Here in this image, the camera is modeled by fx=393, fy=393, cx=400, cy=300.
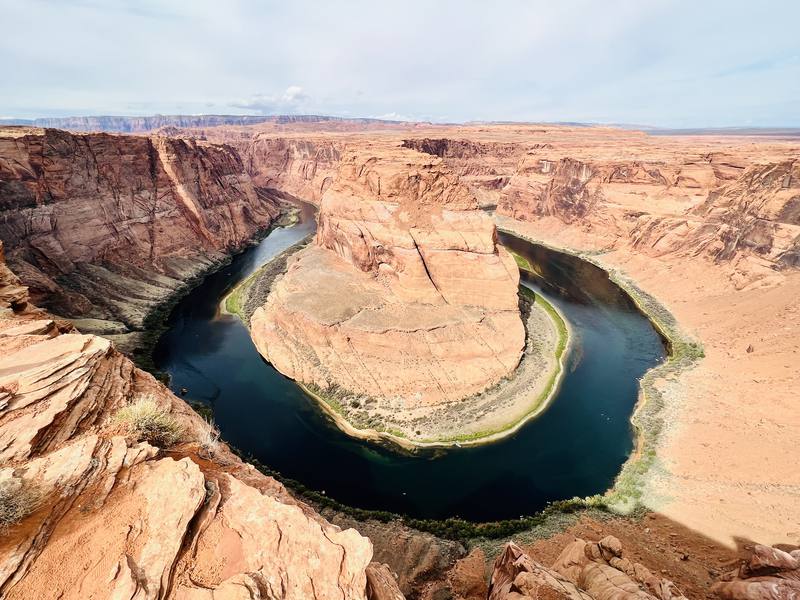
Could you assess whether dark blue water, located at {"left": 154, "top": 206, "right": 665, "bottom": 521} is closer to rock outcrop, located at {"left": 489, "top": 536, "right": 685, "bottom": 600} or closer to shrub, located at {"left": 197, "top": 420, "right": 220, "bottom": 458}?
rock outcrop, located at {"left": 489, "top": 536, "right": 685, "bottom": 600}

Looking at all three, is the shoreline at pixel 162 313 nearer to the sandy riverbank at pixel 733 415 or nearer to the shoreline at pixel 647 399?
the shoreline at pixel 647 399

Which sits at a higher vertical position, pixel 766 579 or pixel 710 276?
pixel 766 579

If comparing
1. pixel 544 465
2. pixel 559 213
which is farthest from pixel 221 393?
pixel 559 213

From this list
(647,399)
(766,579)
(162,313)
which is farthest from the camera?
(162,313)

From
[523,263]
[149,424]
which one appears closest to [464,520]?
[149,424]

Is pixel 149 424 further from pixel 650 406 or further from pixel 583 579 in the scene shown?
pixel 650 406

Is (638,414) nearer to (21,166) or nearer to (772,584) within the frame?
(772,584)

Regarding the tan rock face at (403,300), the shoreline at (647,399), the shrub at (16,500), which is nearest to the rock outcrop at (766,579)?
the shoreline at (647,399)

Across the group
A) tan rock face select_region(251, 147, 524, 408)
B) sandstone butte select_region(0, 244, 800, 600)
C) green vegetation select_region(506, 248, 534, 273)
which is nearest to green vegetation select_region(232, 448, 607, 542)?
tan rock face select_region(251, 147, 524, 408)
